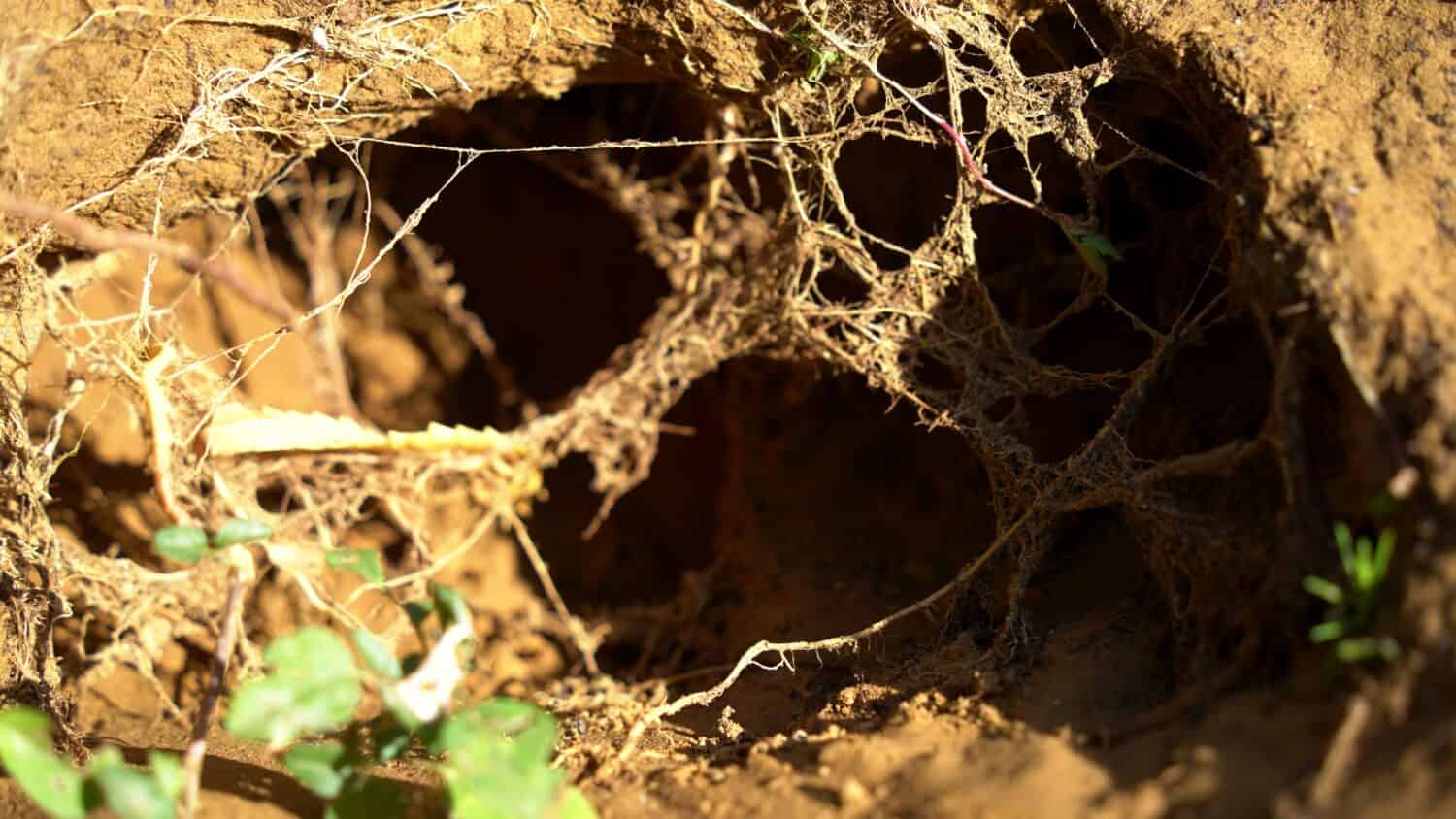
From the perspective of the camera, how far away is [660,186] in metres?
2.38

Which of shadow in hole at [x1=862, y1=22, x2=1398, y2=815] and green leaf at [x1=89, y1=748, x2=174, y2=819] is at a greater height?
shadow in hole at [x1=862, y1=22, x2=1398, y2=815]

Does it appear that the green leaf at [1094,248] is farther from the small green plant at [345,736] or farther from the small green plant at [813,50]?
the small green plant at [345,736]

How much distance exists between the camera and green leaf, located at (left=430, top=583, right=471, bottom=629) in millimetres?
1307

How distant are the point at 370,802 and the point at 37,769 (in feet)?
1.15

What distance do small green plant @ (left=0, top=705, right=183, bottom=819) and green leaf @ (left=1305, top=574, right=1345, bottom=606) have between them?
1.27 m

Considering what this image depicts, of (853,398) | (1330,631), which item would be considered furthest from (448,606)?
(853,398)

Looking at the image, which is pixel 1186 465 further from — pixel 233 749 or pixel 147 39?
pixel 147 39

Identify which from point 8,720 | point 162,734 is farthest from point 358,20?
point 162,734

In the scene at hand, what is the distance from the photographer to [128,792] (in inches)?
43.9

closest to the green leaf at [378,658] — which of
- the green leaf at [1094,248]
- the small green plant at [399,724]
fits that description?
the small green plant at [399,724]

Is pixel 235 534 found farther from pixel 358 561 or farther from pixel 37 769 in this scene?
pixel 37 769

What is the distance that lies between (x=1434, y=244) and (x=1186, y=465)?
40 cm

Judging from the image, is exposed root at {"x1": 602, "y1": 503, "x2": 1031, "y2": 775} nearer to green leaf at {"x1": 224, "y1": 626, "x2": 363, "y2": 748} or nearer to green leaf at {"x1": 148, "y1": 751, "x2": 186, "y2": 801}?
green leaf at {"x1": 224, "y1": 626, "x2": 363, "y2": 748}

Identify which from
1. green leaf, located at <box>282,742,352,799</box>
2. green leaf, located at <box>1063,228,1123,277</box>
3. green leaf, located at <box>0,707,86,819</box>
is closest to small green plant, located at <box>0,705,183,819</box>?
green leaf, located at <box>0,707,86,819</box>
